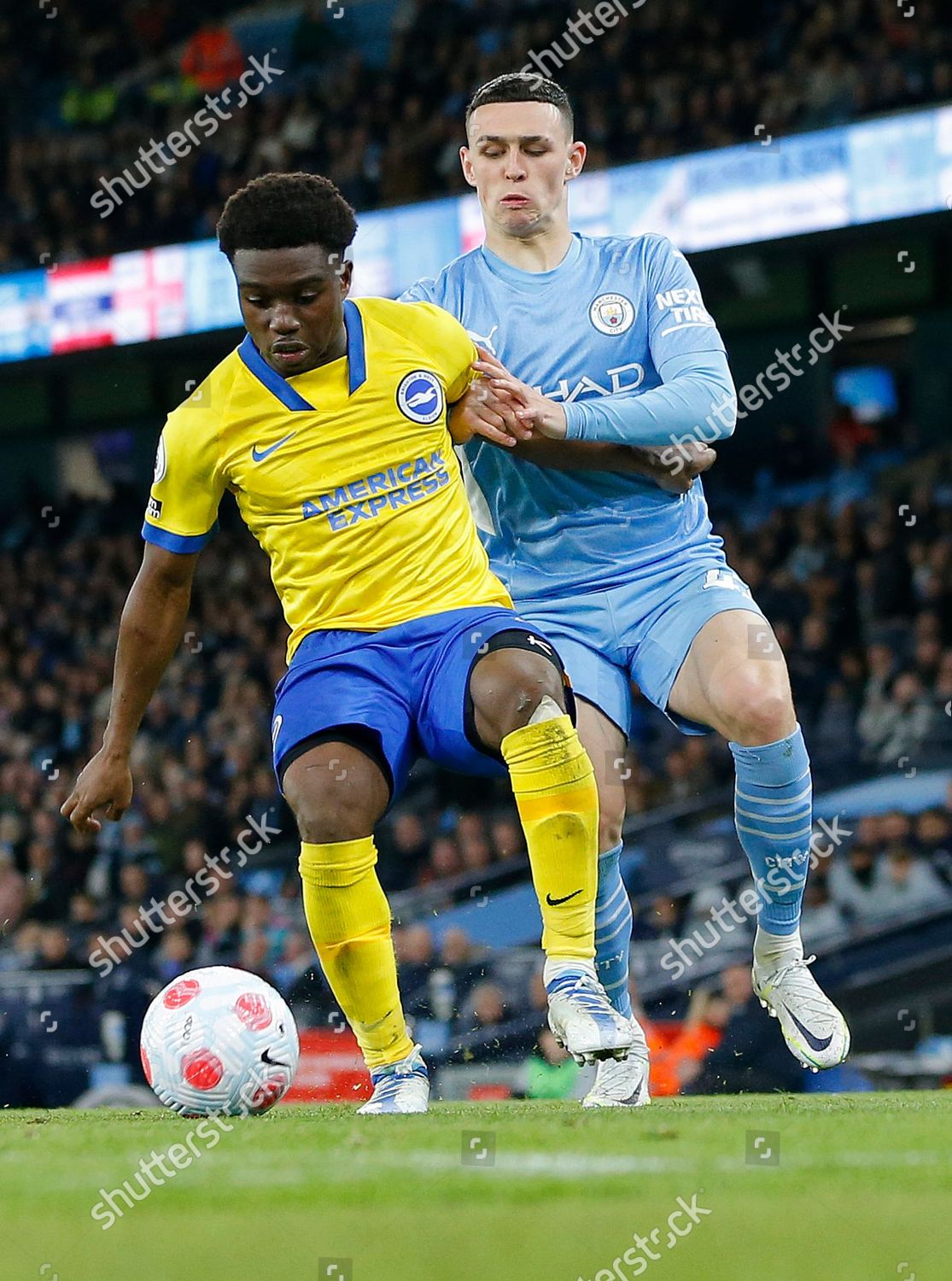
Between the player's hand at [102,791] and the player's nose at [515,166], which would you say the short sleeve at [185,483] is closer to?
the player's hand at [102,791]

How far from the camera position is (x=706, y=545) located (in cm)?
509

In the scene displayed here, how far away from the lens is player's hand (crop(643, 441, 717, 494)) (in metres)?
4.83

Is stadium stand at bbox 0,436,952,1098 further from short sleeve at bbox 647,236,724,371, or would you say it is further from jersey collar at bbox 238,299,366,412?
jersey collar at bbox 238,299,366,412

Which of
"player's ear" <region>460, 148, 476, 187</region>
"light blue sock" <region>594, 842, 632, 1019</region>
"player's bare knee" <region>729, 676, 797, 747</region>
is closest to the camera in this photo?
"player's bare knee" <region>729, 676, 797, 747</region>

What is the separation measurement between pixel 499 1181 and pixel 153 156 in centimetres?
1599

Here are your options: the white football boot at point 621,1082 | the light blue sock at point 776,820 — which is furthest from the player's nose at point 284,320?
the white football boot at point 621,1082

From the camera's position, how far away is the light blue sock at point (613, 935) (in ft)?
16.3

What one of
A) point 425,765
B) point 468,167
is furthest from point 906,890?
point 468,167

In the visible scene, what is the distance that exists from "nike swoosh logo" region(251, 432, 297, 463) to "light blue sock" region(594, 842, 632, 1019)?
1.48 meters

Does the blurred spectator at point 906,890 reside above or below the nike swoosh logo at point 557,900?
below

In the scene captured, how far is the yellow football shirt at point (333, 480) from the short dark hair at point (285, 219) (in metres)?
0.26

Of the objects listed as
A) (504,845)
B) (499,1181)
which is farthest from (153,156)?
(499,1181)

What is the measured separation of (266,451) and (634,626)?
1181mm

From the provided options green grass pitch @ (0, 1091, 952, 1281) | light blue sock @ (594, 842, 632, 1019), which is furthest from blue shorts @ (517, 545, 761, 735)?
green grass pitch @ (0, 1091, 952, 1281)
